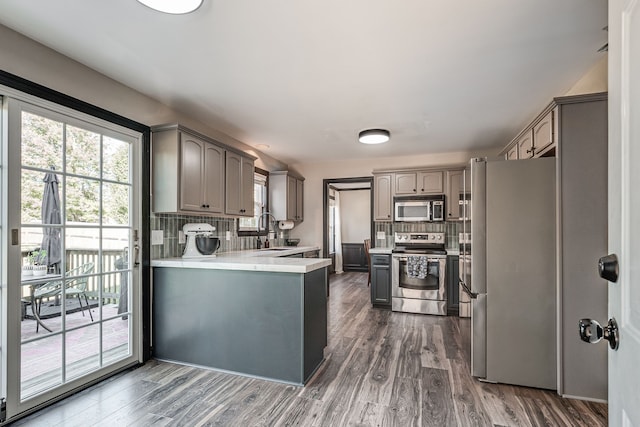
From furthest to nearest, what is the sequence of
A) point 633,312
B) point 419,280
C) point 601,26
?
point 419,280 < point 601,26 < point 633,312

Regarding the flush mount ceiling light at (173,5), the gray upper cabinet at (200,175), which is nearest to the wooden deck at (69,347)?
the gray upper cabinet at (200,175)

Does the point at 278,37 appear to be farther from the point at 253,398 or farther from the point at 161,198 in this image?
the point at 253,398

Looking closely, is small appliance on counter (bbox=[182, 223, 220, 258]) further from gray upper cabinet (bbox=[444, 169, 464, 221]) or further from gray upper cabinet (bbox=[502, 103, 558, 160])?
gray upper cabinet (bbox=[444, 169, 464, 221])

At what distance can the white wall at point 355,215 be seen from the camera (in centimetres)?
858

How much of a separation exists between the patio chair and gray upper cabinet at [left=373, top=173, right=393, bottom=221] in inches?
153

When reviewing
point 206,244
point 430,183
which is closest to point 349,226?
point 430,183

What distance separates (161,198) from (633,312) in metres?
3.06

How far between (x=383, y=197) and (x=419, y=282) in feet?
4.71

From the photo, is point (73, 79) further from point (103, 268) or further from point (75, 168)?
point (103, 268)

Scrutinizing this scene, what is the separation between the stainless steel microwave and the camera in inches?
192

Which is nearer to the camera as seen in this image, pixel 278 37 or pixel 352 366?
pixel 278 37

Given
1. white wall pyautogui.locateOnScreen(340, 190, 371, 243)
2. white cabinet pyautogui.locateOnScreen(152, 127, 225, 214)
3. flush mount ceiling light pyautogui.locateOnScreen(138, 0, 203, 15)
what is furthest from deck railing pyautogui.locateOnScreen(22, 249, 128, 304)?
white wall pyautogui.locateOnScreen(340, 190, 371, 243)

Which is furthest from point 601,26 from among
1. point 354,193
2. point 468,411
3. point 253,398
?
point 354,193

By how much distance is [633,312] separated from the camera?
2.22 ft
